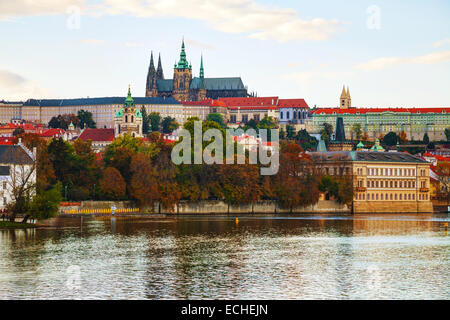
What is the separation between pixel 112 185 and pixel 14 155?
41.9 feet

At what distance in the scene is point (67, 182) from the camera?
92250 millimetres

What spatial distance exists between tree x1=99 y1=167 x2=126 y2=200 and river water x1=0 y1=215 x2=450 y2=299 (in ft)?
58.0

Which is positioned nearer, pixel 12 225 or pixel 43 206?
pixel 43 206

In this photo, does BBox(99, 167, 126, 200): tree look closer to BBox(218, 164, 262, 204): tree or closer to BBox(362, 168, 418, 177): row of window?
BBox(218, 164, 262, 204): tree

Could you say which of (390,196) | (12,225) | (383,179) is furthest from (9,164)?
(390,196)

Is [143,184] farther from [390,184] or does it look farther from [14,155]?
[390,184]

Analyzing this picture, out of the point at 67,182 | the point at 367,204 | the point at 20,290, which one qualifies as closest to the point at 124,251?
the point at 20,290

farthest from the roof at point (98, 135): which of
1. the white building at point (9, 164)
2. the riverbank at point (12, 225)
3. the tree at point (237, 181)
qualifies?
the riverbank at point (12, 225)

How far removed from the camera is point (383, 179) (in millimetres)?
115938

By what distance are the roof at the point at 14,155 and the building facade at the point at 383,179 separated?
1721 inches

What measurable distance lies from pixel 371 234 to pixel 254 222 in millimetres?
17184

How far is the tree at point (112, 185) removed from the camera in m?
91.5

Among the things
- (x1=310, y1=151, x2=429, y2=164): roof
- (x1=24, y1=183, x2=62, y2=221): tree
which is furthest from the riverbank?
(x1=310, y1=151, x2=429, y2=164): roof
